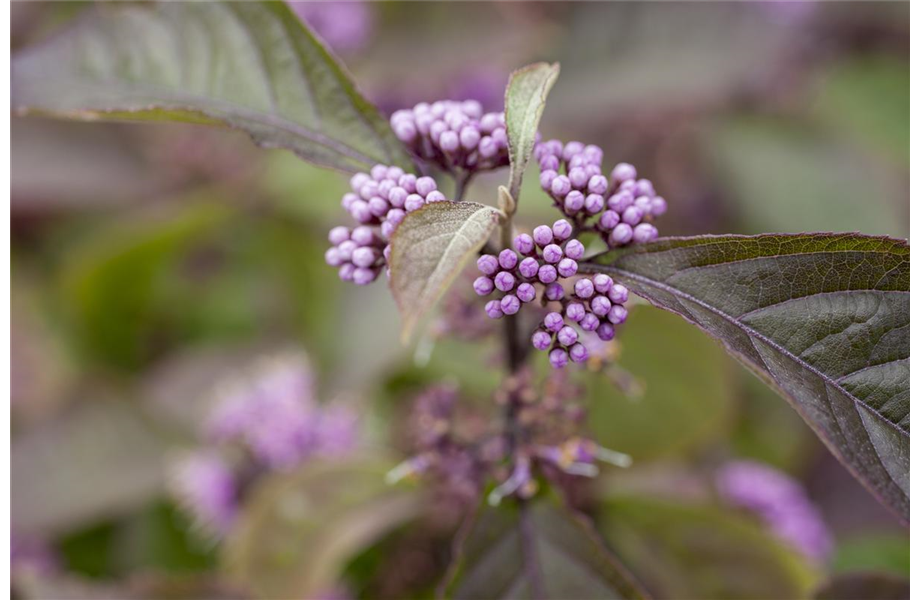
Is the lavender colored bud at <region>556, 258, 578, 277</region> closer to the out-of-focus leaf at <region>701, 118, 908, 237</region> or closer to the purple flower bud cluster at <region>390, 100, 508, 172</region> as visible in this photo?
Result: the purple flower bud cluster at <region>390, 100, 508, 172</region>

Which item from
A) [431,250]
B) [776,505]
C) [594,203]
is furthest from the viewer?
[776,505]

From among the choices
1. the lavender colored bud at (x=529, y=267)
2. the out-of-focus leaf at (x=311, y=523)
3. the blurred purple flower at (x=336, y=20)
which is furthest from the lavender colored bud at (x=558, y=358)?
the blurred purple flower at (x=336, y=20)

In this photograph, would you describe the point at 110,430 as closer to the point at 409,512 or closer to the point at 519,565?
the point at 409,512

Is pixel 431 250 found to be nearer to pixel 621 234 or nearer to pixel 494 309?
pixel 494 309

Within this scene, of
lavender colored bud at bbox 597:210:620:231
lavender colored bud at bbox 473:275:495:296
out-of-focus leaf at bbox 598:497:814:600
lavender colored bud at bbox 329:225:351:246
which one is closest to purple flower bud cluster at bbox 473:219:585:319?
lavender colored bud at bbox 473:275:495:296

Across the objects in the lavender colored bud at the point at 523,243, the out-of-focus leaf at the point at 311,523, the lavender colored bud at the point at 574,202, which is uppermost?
the lavender colored bud at the point at 574,202

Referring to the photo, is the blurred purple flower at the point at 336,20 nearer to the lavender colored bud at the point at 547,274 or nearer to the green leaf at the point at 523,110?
the green leaf at the point at 523,110

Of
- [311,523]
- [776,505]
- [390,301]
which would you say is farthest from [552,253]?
[776,505]
